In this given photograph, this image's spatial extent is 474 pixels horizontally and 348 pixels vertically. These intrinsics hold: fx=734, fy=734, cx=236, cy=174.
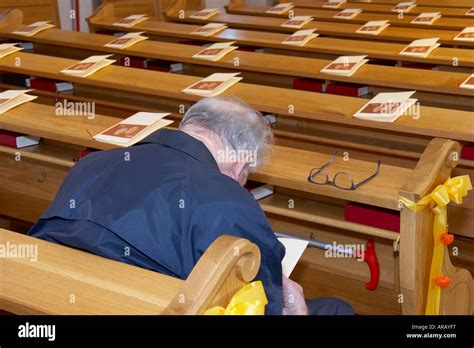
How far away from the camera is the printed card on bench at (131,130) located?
9.34 ft

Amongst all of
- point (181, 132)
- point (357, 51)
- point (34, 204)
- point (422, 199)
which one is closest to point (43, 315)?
point (181, 132)

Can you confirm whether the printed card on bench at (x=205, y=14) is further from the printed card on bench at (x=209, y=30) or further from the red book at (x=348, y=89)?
the red book at (x=348, y=89)

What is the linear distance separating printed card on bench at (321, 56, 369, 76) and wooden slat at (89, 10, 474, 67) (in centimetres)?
47

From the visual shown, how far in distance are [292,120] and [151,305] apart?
8.09ft

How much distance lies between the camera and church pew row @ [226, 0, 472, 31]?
5.73m

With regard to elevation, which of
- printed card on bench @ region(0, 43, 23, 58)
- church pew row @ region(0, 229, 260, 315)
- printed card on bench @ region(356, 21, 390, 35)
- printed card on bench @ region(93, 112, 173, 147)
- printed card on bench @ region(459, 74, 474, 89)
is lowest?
printed card on bench @ region(356, 21, 390, 35)

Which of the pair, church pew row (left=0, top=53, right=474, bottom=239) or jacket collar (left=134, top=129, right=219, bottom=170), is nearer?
jacket collar (left=134, top=129, right=219, bottom=170)

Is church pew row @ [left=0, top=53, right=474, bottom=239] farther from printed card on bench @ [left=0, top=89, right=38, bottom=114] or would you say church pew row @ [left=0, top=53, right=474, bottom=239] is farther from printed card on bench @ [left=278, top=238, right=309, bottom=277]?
printed card on bench @ [left=278, top=238, right=309, bottom=277]

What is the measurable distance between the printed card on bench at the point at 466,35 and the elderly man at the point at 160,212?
3454mm

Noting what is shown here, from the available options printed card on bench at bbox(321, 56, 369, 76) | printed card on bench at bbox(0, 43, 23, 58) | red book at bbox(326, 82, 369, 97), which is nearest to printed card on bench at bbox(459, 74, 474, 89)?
printed card on bench at bbox(321, 56, 369, 76)

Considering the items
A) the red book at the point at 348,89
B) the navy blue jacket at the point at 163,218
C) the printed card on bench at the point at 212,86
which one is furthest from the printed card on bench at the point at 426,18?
the navy blue jacket at the point at 163,218

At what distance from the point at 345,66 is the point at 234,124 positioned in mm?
1958
